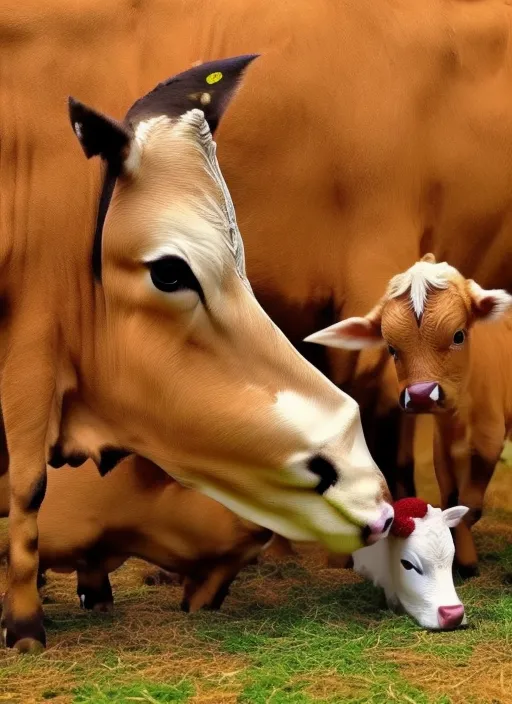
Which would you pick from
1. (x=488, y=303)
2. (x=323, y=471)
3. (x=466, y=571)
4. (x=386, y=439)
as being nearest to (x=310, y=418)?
(x=323, y=471)

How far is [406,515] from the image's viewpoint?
250cm

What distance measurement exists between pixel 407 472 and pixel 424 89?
38.4 inches

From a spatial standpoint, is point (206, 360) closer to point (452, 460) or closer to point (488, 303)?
point (488, 303)

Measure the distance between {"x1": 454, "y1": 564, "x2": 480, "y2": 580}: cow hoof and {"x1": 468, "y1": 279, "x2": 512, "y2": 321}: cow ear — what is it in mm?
688

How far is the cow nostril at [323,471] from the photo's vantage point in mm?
2070

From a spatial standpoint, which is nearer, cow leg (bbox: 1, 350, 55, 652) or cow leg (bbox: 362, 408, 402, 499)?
cow leg (bbox: 1, 350, 55, 652)

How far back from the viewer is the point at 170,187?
2.11 meters

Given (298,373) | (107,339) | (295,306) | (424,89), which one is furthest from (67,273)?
(424,89)

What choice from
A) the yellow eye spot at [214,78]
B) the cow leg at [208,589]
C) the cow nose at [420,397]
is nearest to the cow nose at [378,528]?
the cow nose at [420,397]

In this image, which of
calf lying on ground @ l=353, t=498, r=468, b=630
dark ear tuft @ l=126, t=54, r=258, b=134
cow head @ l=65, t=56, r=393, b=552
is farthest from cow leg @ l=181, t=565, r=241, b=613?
dark ear tuft @ l=126, t=54, r=258, b=134

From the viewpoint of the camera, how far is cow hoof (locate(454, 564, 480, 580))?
2996mm

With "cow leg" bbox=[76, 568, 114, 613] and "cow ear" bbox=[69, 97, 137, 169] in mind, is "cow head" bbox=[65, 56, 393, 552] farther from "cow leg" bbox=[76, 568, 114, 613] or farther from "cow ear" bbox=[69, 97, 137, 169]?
"cow leg" bbox=[76, 568, 114, 613]

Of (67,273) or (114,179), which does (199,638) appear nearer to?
(67,273)

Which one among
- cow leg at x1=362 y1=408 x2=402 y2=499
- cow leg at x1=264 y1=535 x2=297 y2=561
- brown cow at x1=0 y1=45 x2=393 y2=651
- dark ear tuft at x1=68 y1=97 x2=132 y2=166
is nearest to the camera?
dark ear tuft at x1=68 y1=97 x2=132 y2=166
